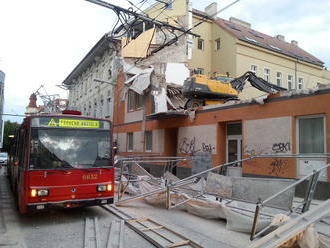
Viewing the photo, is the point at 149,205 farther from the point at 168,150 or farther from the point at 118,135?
the point at 118,135

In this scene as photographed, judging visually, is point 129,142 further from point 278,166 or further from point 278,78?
point 278,78

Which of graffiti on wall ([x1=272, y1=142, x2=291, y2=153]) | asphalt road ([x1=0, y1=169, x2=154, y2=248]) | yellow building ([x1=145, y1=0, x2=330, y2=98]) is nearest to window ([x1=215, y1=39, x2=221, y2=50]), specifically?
yellow building ([x1=145, y1=0, x2=330, y2=98])

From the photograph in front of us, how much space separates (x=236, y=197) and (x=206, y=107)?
8600 mm

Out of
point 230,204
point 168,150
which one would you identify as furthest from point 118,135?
point 230,204

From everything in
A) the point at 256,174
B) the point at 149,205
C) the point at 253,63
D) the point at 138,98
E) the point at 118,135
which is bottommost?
the point at 149,205

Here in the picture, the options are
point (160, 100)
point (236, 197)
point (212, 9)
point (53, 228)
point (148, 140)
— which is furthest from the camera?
point (212, 9)

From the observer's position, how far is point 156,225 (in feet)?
23.4

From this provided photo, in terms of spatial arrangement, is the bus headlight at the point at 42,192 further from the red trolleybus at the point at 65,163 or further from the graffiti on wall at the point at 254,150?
the graffiti on wall at the point at 254,150

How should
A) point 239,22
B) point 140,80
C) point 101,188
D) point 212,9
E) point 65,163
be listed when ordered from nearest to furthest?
point 65,163 < point 101,188 < point 140,80 < point 212,9 < point 239,22

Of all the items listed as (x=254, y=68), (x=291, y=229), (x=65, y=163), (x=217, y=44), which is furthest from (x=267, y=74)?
(x=291, y=229)

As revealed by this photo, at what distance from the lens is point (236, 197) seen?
7.07 meters

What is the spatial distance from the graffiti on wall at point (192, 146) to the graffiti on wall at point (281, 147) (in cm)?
355

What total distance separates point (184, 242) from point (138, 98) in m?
17.2

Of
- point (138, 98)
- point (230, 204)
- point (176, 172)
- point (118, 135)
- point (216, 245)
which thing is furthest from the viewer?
point (118, 135)
